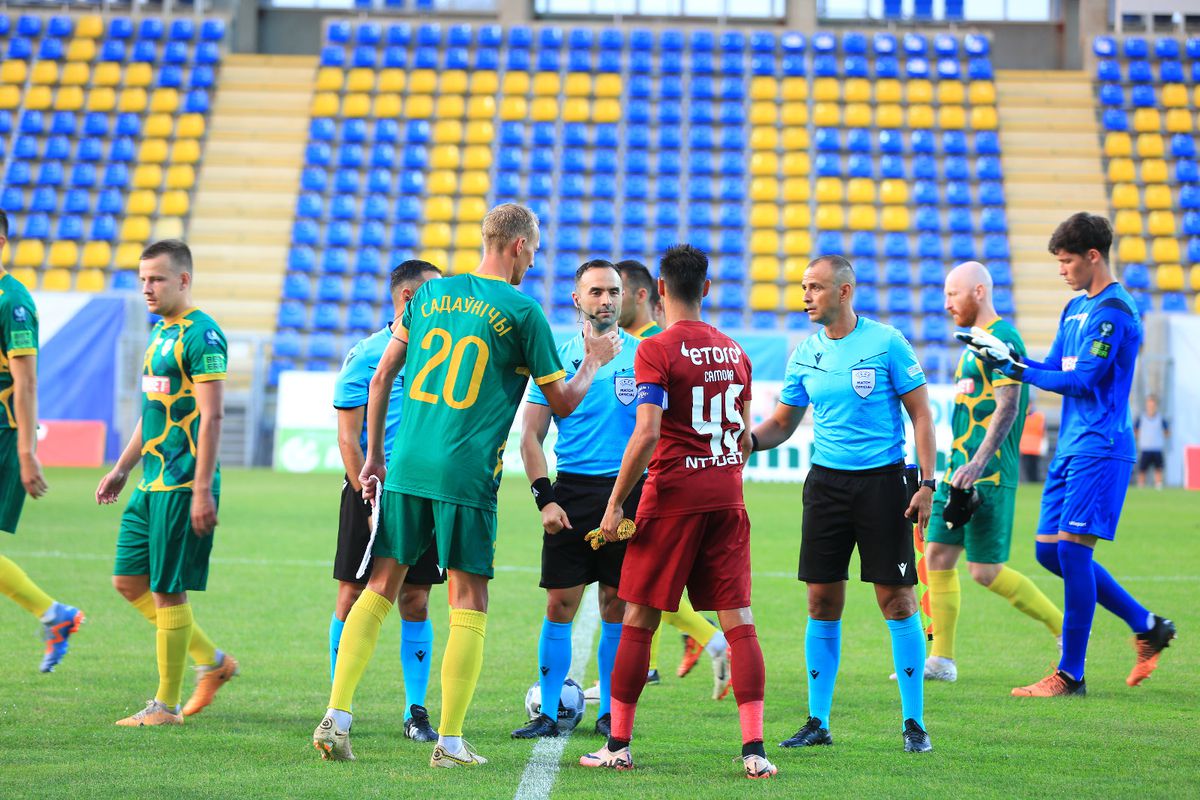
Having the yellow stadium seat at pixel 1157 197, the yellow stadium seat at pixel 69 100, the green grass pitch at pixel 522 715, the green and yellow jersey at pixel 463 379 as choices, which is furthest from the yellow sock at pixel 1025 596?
the yellow stadium seat at pixel 69 100

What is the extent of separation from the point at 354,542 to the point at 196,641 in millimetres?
896

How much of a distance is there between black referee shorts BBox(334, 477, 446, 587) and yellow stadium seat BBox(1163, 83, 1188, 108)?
28.3 meters

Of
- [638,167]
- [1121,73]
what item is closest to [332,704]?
[638,167]

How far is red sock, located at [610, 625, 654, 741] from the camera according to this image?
189 inches

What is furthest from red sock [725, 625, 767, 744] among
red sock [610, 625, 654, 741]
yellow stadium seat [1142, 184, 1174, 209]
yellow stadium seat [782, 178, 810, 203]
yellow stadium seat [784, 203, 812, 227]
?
yellow stadium seat [1142, 184, 1174, 209]

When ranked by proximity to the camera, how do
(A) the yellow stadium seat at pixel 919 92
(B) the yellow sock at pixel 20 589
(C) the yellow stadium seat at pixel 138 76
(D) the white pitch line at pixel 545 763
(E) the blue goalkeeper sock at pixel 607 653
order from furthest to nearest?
(C) the yellow stadium seat at pixel 138 76
(A) the yellow stadium seat at pixel 919 92
(B) the yellow sock at pixel 20 589
(E) the blue goalkeeper sock at pixel 607 653
(D) the white pitch line at pixel 545 763

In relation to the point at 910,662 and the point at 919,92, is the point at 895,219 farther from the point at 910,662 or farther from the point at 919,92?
the point at 910,662

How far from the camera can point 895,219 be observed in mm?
27531

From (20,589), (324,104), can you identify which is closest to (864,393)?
(20,589)

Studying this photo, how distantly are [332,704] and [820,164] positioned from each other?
25.5 m

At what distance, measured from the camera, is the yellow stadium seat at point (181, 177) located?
28453 millimetres

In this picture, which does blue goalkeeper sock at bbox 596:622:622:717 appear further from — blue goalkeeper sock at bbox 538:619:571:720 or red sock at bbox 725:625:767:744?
red sock at bbox 725:625:767:744

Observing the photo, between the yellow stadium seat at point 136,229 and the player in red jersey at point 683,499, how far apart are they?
24711 mm

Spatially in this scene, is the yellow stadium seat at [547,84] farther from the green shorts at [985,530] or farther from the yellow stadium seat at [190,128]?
the green shorts at [985,530]
